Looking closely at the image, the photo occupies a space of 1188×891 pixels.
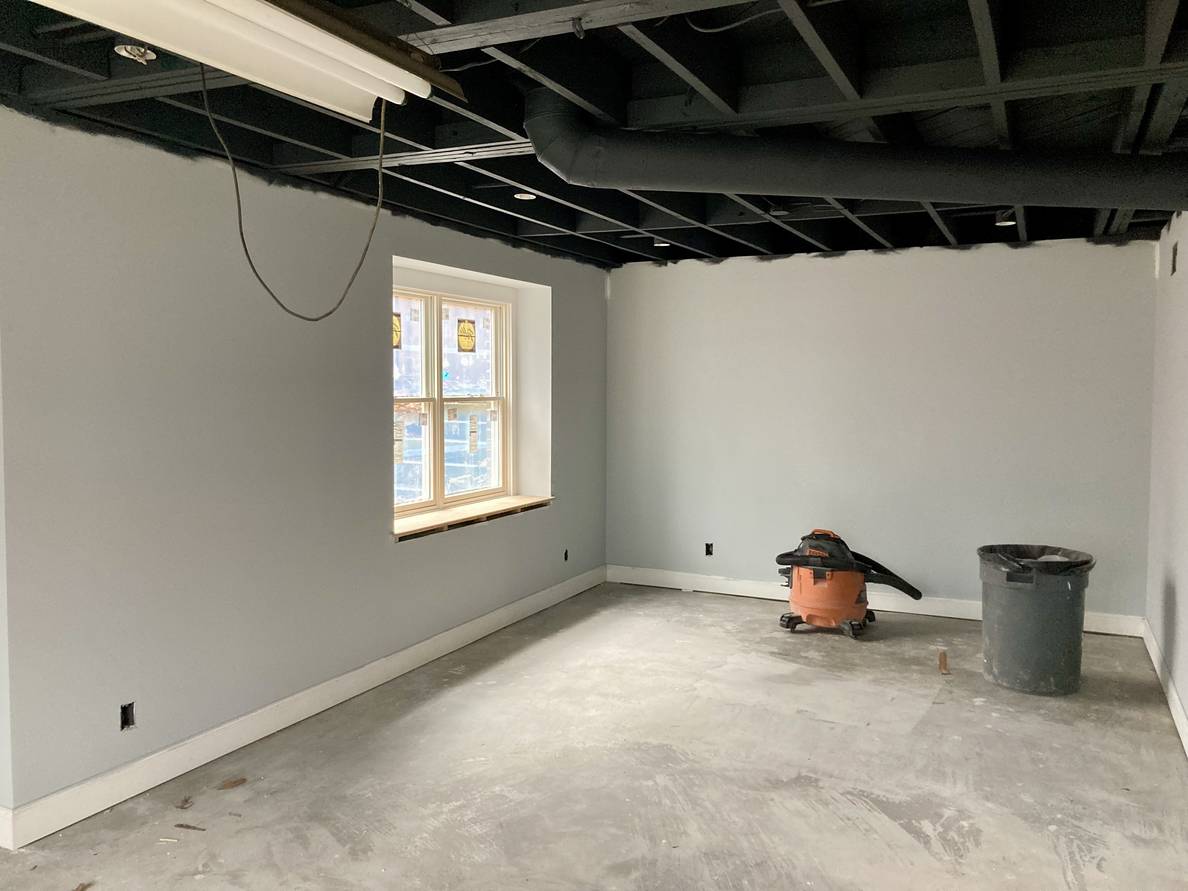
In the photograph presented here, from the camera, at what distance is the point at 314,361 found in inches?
169

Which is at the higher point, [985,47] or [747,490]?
[985,47]

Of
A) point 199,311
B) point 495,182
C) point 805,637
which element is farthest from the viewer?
point 805,637

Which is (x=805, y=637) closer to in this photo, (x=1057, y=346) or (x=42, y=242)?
(x=1057, y=346)

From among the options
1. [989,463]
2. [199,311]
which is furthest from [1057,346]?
[199,311]

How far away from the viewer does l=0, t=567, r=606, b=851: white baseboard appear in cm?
310

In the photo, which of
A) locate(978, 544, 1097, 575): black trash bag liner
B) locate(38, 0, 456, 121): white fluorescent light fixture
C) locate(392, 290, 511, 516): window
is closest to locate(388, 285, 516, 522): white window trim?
locate(392, 290, 511, 516): window

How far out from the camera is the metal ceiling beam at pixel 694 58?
2633 millimetres

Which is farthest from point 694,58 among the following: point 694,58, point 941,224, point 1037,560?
point 1037,560

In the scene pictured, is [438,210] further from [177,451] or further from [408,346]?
[177,451]

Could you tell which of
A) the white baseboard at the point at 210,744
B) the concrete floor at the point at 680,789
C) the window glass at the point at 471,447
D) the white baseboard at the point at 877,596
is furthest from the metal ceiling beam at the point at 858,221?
the white baseboard at the point at 210,744

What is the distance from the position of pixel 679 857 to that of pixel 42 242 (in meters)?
3.08

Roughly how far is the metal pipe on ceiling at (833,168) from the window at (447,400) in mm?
2167

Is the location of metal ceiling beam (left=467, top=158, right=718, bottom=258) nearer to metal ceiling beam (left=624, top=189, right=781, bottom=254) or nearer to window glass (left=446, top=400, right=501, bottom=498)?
metal ceiling beam (left=624, top=189, right=781, bottom=254)

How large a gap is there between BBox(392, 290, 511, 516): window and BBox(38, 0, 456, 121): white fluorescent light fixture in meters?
2.87
